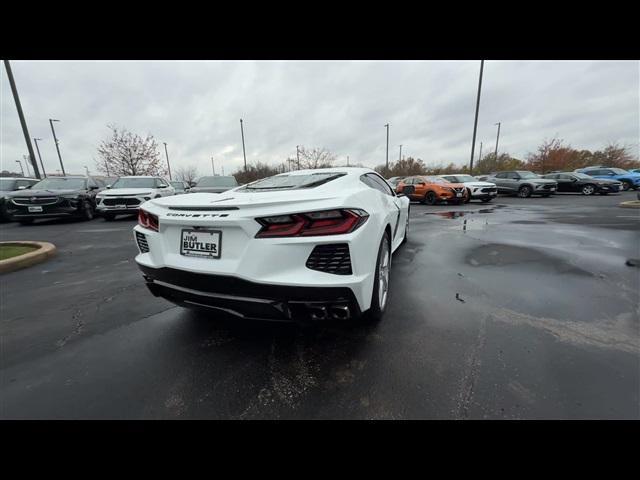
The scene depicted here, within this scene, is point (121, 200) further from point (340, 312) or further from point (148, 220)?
point (340, 312)

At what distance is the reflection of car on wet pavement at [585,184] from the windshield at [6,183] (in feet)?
96.3

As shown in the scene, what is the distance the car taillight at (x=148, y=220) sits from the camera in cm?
213

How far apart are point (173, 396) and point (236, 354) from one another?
503 mm

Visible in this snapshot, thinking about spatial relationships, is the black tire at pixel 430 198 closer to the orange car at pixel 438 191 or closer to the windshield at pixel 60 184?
the orange car at pixel 438 191

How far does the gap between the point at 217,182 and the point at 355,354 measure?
38.3 feet

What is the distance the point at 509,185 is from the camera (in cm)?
1712

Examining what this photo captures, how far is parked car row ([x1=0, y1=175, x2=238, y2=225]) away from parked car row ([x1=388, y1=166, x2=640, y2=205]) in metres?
9.99

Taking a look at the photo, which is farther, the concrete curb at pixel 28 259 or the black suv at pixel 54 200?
the black suv at pixel 54 200

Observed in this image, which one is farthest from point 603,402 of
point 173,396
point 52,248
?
point 52,248

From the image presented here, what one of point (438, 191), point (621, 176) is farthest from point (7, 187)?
point (621, 176)

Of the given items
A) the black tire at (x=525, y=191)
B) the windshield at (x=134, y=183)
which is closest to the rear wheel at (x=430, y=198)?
the black tire at (x=525, y=191)

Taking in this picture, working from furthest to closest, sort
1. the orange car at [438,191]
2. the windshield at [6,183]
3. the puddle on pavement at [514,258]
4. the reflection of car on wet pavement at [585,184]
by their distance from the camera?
the reflection of car on wet pavement at [585,184]
the orange car at [438,191]
the windshield at [6,183]
the puddle on pavement at [514,258]

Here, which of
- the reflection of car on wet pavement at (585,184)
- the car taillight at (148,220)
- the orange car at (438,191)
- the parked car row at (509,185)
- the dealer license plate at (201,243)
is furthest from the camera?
the reflection of car on wet pavement at (585,184)
